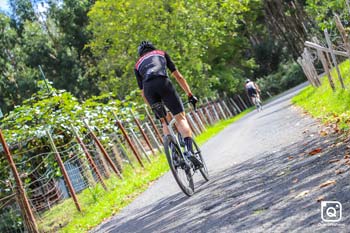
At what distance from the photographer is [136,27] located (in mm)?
32844

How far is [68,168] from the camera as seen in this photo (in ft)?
44.5

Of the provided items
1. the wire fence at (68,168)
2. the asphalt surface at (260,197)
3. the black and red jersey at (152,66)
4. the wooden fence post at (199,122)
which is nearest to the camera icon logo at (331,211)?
the asphalt surface at (260,197)

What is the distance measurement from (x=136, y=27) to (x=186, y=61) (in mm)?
3753

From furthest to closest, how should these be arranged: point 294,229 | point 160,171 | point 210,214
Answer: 1. point 160,171
2. point 210,214
3. point 294,229

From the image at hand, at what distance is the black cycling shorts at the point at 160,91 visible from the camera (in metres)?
7.27

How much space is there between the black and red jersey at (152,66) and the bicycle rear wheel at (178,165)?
0.85m

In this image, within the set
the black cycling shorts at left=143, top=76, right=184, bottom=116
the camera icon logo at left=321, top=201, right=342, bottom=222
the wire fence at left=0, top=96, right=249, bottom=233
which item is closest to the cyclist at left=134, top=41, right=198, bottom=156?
the black cycling shorts at left=143, top=76, right=184, bottom=116

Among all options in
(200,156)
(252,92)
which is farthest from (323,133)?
(252,92)

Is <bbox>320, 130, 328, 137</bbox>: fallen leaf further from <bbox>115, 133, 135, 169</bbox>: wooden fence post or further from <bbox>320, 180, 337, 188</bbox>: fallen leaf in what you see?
<bbox>115, 133, 135, 169</bbox>: wooden fence post

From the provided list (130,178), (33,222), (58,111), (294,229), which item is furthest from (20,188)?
(294,229)

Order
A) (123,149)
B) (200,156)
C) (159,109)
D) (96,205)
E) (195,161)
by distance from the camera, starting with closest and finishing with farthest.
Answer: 1. (159,109)
2. (195,161)
3. (200,156)
4. (96,205)
5. (123,149)

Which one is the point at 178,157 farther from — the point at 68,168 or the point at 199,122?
the point at 199,122

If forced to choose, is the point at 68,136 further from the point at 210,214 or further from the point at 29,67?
the point at 29,67

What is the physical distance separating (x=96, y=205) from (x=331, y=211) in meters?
7.70
